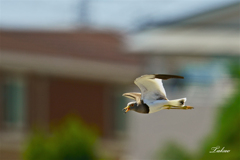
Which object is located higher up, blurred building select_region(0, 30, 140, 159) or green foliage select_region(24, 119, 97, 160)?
blurred building select_region(0, 30, 140, 159)

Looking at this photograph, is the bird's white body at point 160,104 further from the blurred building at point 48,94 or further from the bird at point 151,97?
the blurred building at point 48,94

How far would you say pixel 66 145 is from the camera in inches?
253

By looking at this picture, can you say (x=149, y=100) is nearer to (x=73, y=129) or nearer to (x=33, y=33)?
(x=73, y=129)

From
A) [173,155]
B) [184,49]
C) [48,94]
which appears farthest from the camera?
[48,94]

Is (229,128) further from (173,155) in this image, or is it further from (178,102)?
(178,102)

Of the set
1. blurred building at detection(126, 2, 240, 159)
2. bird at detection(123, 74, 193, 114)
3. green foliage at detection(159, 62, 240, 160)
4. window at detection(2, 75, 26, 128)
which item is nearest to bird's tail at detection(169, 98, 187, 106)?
bird at detection(123, 74, 193, 114)

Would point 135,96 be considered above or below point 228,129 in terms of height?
above

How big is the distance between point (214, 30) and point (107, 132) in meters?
3.91

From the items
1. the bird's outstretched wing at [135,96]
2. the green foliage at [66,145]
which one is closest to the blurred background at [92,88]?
the green foliage at [66,145]

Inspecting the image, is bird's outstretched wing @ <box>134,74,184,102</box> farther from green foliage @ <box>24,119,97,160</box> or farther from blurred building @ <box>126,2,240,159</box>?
blurred building @ <box>126,2,240,159</box>

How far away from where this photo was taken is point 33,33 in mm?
13109

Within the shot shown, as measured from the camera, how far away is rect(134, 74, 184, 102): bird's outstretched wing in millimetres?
989

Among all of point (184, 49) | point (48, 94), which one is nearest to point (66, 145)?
point (184, 49)

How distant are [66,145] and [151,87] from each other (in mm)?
5514
